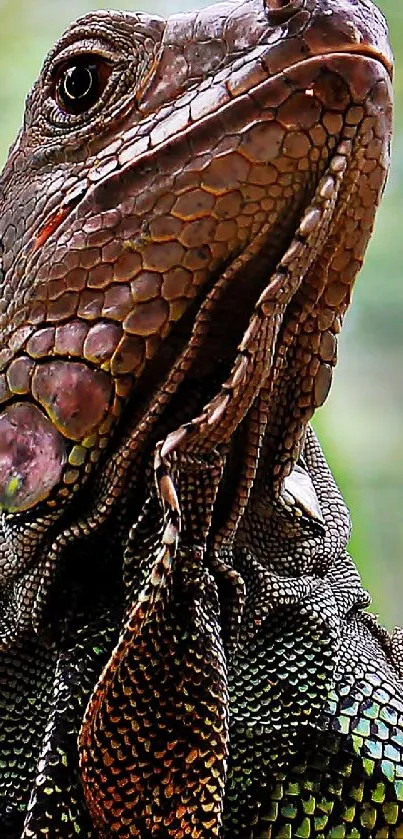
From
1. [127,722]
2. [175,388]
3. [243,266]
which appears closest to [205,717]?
[127,722]

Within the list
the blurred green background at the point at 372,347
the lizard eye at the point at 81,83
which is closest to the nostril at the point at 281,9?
the lizard eye at the point at 81,83

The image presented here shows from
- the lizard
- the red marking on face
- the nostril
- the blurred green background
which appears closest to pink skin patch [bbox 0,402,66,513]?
the lizard

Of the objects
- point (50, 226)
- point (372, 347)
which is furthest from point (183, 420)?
point (372, 347)

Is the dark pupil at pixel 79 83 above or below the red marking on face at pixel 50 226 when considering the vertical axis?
above

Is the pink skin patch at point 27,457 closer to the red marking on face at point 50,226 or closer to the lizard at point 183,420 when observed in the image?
→ the lizard at point 183,420

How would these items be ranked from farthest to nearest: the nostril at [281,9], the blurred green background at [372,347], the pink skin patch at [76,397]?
the blurred green background at [372,347], the pink skin patch at [76,397], the nostril at [281,9]

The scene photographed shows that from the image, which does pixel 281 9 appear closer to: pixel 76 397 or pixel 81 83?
pixel 81 83

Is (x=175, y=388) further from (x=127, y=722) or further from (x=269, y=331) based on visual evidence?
(x=127, y=722)
